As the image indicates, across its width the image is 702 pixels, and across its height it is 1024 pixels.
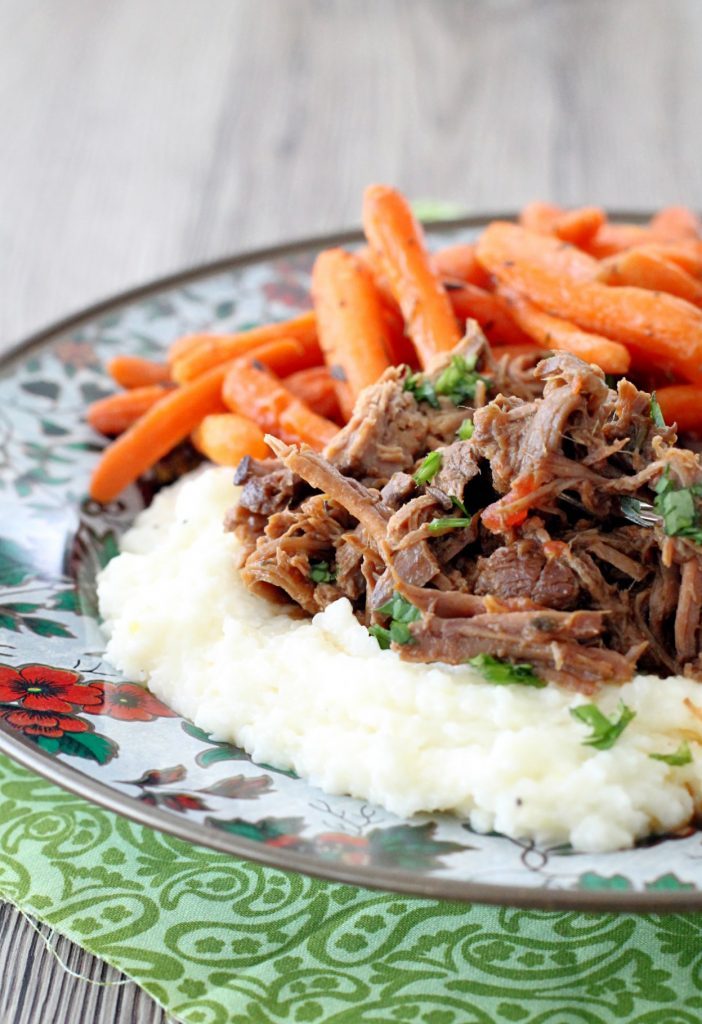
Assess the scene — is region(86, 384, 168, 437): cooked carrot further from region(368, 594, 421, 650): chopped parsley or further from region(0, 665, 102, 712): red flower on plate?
region(368, 594, 421, 650): chopped parsley

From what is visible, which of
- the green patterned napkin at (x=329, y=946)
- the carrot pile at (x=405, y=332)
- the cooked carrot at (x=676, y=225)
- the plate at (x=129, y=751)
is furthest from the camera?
the cooked carrot at (x=676, y=225)

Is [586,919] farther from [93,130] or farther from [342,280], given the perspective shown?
[93,130]

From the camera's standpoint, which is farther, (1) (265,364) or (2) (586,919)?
(1) (265,364)

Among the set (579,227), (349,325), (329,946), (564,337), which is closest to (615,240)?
(579,227)

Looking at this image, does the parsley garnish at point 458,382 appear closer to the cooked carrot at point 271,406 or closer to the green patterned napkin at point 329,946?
the cooked carrot at point 271,406

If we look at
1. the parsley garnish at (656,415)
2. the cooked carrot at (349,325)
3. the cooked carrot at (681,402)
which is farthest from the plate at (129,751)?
the cooked carrot at (681,402)

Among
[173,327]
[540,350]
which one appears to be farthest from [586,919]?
[173,327]
